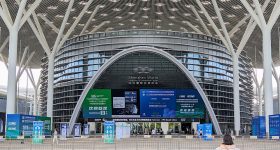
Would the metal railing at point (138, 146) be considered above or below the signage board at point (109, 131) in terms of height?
below

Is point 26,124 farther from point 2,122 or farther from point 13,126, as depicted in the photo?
point 2,122

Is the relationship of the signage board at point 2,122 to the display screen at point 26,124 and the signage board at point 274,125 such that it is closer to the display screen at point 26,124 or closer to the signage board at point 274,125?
the display screen at point 26,124

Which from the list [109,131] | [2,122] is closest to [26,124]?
[2,122]

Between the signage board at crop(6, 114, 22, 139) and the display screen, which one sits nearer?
the signage board at crop(6, 114, 22, 139)

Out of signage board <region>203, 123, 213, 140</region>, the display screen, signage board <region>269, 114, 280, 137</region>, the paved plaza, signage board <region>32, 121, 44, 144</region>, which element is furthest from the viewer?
signage board <region>203, 123, 213, 140</region>

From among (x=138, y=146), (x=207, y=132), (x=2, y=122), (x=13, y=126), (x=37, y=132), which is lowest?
(x=138, y=146)

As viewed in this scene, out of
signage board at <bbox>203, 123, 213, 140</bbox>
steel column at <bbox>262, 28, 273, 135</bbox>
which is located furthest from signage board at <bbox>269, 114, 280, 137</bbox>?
signage board at <bbox>203, 123, 213, 140</bbox>

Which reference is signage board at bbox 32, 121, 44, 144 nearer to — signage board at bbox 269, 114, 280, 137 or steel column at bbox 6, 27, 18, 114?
steel column at bbox 6, 27, 18, 114

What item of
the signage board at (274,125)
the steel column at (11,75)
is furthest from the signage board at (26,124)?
the signage board at (274,125)

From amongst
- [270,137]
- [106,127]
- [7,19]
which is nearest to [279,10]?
[270,137]

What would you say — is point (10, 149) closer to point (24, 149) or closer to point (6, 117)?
point (24, 149)

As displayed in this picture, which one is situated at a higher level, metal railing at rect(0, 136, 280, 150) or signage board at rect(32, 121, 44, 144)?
signage board at rect(32, 121, 44, 144)

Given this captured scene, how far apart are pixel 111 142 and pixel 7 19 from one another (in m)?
14.0

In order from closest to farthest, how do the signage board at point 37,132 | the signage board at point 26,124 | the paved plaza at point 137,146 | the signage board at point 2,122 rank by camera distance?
the paved plaza at point 137,146 → the signage board at point 37,132 → the signage board at point 26,124 → the signage board at point 2,122
